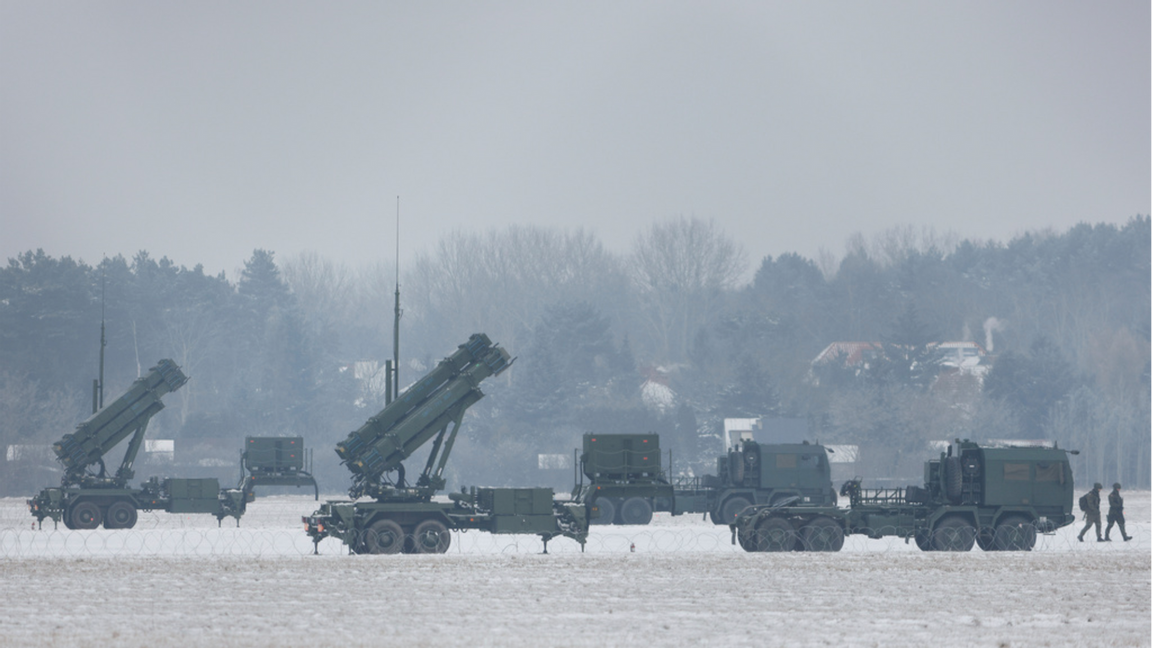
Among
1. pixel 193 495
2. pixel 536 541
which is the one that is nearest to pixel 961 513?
pixel 536 541

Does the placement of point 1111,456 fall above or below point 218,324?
below

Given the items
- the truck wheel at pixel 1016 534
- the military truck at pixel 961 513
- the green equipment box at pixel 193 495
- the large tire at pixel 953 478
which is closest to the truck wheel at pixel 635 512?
the military truck at pixel 961 513

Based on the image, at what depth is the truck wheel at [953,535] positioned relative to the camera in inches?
1235

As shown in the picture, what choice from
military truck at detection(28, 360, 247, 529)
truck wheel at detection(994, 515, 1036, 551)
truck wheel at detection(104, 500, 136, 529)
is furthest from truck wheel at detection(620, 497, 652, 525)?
truck wheel at detection(104, 500, 136, 529)

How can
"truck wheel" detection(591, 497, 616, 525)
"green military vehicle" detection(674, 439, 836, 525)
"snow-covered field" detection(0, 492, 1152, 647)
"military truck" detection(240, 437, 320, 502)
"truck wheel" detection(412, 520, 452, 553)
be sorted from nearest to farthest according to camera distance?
"snow-covered field" detection(0, 492, 1152, 647), "truck wheel" detection(412, 520, 452, 553), "truck wheel" detection(591, 497, 616, 525), "green military vehicle" detection(674, 439, 836, 525), "military truck" detection(240, 437, 320, 502)

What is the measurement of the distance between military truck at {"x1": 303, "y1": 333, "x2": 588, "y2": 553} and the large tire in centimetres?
790

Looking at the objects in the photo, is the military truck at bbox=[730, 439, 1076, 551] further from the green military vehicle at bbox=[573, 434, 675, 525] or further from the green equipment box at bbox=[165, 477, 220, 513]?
the green equipment box at bbox=[165, 477, 220, 513]

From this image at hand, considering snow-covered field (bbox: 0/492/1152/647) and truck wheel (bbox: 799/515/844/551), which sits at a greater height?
truck wheel (bbox: 799/515/844/551)

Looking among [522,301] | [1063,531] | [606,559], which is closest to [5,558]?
[606,559]

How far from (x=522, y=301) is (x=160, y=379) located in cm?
8185

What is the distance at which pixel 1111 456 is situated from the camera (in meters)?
96.6

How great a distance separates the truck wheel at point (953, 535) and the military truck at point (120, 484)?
2132cm

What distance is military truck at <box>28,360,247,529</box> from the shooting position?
42.5 metres

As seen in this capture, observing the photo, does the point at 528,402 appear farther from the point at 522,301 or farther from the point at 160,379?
the point at 160,379
